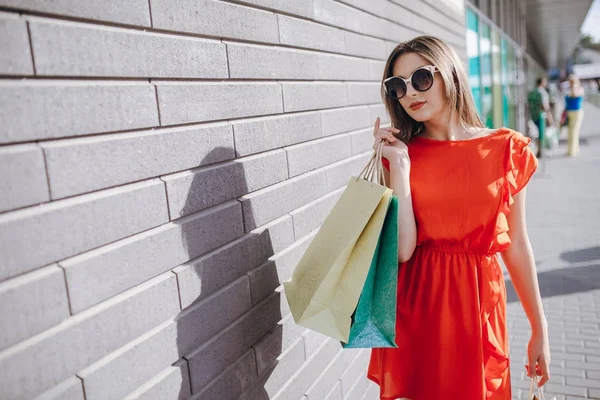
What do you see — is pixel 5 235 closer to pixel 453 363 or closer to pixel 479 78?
pixel 453 363

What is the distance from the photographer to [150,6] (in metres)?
1.52

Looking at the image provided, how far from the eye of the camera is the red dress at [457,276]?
1.98m

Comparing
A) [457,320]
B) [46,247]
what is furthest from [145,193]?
[457,320]

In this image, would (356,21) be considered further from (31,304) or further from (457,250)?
(31,304)

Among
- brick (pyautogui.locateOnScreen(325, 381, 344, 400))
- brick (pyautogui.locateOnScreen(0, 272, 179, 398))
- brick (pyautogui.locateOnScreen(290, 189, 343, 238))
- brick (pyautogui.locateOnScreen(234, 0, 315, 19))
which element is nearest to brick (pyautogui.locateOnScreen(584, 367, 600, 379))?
brick (pyautogui.locateOnScreen(325, 381, 344, 400))

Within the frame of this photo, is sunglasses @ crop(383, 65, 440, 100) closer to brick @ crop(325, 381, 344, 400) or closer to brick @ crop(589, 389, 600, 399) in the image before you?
brick @ crop(325, 381, 344, 400)

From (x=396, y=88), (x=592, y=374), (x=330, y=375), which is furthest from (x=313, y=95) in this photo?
(x=592, y=374)

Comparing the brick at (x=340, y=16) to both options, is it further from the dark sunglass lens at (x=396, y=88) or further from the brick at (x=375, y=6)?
the dark sunglass lens at (x=396, y=88)

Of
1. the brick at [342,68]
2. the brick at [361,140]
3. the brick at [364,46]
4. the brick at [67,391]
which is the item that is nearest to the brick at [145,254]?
the brick at [67,391]

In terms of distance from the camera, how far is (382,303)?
173cm

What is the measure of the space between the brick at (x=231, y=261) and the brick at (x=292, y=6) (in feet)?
2.97

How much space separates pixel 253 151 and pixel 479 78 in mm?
9090

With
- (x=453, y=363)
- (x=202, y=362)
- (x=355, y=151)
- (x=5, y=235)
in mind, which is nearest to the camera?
(x=5, y=235)

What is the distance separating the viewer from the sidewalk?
11.7 ft
